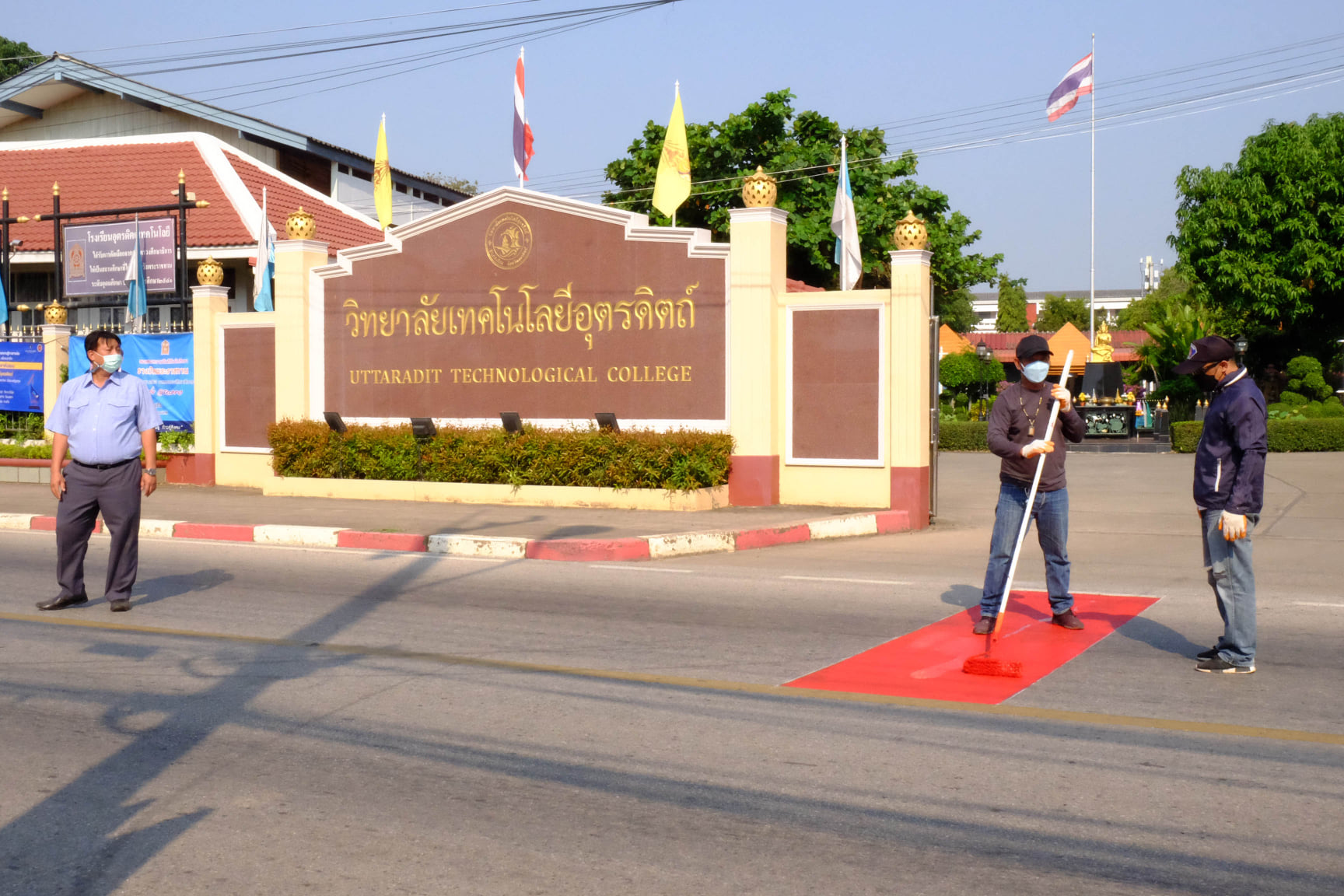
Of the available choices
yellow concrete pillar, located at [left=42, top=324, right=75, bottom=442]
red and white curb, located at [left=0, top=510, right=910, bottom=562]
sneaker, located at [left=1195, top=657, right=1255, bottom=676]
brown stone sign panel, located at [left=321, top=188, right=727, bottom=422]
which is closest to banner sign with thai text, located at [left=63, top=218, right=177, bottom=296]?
yellow concrete pillar, located at [left=42, top=324, right=75, bottom=442]

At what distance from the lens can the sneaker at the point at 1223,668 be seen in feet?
22.6

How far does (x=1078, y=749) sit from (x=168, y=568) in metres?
8.69

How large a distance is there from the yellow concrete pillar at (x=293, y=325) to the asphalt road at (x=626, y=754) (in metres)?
8.84

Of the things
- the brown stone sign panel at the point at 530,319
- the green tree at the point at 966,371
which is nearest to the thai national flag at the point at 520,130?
the brown stone sign panel at the point at 530,319

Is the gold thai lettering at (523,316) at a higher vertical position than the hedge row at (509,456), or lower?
higher

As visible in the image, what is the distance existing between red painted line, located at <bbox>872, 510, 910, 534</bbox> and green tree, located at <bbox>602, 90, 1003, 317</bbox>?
22.2 metres

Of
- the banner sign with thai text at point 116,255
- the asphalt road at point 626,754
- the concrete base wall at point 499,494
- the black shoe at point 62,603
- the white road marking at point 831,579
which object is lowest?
the asphalt road at point 626,754

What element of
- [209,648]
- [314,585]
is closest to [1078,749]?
[209,648]

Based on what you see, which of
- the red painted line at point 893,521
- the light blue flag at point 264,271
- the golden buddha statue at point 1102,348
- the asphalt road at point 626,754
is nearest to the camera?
the asphalt road at point 626,754

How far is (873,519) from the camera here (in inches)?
558

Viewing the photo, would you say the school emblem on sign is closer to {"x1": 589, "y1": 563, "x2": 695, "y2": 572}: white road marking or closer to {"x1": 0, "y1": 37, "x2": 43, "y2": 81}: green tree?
{"x1": 589, "y1": 563, "x2": 695, "y2": 572}: white road marking

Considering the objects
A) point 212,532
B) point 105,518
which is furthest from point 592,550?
point 212,532

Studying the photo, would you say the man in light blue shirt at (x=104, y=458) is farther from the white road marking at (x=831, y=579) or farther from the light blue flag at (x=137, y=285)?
the light blue flag at (x=137, y=285)

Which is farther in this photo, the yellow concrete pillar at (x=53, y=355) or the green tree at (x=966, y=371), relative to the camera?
the green tree at (x=966, y=371)
